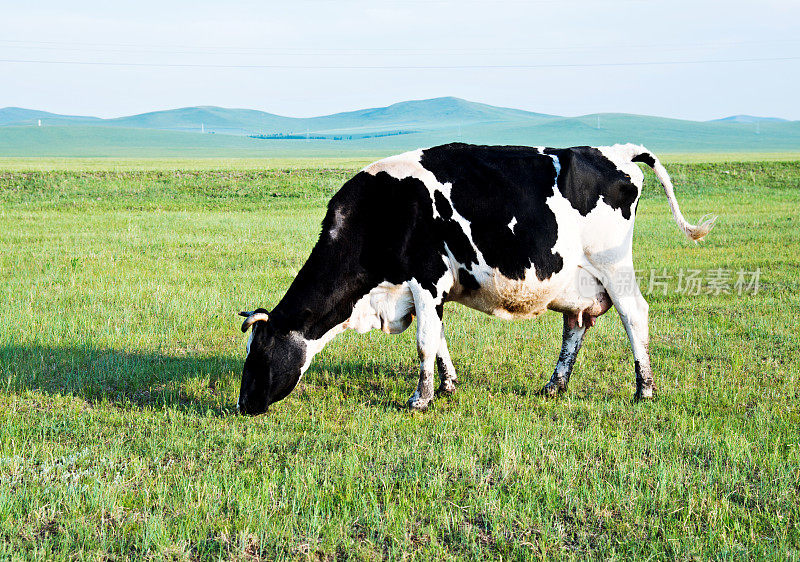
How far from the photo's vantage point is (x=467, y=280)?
307 inches

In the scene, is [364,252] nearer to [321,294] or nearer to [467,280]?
[321,294]

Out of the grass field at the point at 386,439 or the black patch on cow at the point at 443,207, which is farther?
the black patch on cow at the point at 443,207

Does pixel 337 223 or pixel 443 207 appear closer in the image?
A: pixel 443 207

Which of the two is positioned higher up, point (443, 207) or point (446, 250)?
point (443, 207)

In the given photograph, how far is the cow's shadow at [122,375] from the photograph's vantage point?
26.8 feet

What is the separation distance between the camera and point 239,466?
6.29m

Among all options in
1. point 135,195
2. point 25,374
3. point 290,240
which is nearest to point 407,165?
point 25,374

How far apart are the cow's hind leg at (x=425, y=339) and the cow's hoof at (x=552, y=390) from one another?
139 cm

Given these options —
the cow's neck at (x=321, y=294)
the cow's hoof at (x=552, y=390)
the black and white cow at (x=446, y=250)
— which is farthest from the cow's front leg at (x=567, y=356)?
the cow's neck at (x=321, y=294)

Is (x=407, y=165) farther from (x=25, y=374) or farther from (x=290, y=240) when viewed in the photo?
(x=290, y=240)

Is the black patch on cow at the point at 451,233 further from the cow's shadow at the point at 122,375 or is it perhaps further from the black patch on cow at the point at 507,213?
the cow's shadow at the point at 122,375

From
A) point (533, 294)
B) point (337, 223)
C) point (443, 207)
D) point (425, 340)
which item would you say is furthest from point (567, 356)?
point (337, 223)

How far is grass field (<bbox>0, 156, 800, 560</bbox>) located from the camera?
507 cm

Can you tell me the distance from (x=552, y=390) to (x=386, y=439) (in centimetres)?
236
